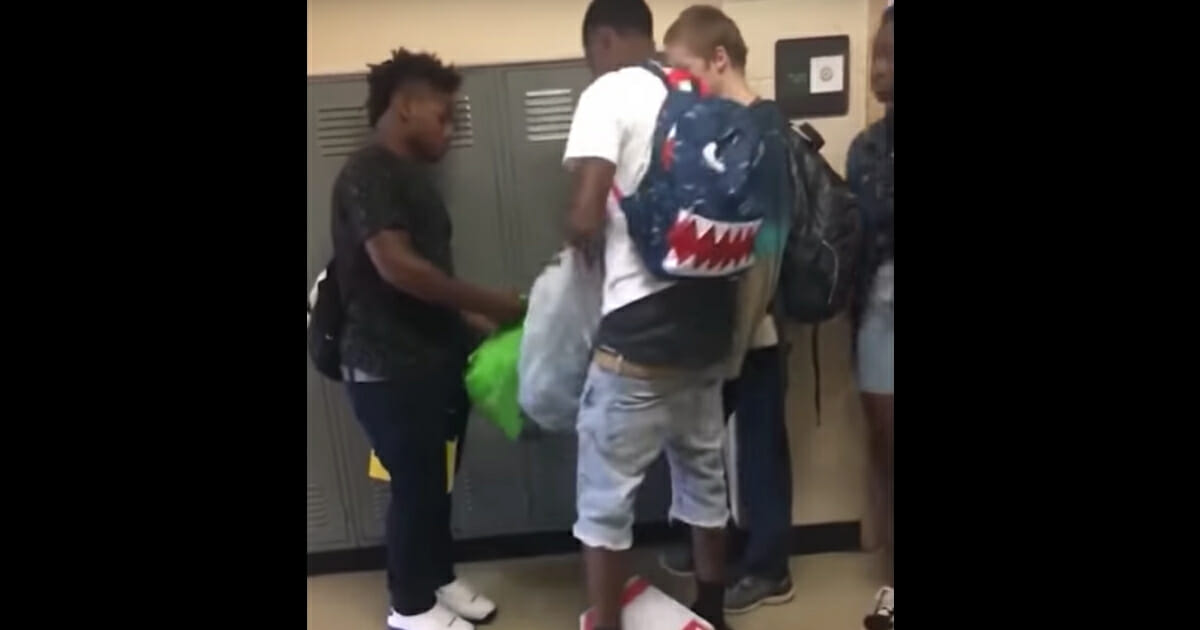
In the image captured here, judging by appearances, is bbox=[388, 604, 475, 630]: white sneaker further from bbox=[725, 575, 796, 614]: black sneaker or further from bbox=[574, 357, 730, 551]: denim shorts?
bbox=[725, 575, 796, 614]: black sneaker

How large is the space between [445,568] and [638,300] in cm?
45

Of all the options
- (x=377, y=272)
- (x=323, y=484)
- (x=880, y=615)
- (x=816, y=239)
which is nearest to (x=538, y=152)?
(x=377, y=272)

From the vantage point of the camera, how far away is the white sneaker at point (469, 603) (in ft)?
4.47

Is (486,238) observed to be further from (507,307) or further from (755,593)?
(755,593)

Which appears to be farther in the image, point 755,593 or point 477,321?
point 755,593

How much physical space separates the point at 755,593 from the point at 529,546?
12.8 inches

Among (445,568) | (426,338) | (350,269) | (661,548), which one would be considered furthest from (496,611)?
(350,269)

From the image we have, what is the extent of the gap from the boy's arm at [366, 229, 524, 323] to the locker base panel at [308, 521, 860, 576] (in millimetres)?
307

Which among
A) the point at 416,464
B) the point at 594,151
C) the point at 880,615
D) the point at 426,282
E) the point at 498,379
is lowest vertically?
the point at 880,615

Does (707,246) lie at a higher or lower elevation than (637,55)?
lower

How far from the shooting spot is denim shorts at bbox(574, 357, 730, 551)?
130cm

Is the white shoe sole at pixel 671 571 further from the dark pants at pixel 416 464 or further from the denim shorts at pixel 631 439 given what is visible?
the dark pants at pixel 416 464

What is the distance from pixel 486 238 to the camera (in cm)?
128

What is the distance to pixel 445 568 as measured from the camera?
1.36 metres
